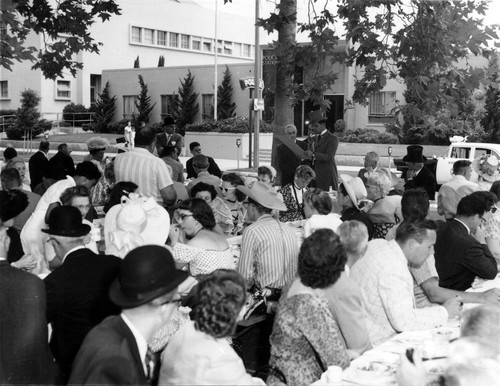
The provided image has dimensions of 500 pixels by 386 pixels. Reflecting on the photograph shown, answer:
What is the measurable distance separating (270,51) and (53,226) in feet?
22.4

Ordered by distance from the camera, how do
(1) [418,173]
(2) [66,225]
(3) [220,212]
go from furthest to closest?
(1) [418,173]
(3) [220,212]
(2) [66,225]

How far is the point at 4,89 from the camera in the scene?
4812 centimetres

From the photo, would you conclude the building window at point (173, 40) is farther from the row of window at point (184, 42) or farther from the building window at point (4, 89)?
the building window at point (4, 89)

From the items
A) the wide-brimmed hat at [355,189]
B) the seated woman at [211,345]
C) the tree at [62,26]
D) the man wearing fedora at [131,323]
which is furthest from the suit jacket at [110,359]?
the tree at [62,26]

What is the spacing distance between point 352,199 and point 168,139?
201 inches

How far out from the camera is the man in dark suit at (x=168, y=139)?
38.3 ft

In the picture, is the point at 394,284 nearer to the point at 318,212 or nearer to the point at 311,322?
the point at 311,322

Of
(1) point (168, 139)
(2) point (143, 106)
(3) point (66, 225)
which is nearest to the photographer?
(3) point (66, 225)

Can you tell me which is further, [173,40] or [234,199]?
[173,40]

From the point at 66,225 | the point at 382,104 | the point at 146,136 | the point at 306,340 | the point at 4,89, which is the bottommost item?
the point at 306,340

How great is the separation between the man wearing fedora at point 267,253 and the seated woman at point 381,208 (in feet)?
6.10

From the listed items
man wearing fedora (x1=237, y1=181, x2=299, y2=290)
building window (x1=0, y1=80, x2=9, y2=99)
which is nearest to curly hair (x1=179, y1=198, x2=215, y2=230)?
man wearing fedora (x1=237, y1=181, x2=299, y2=290)

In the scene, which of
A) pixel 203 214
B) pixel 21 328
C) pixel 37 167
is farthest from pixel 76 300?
pixel 37 167

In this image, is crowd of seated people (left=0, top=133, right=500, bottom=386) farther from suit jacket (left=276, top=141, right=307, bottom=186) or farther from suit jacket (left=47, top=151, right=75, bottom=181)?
suit jacket (left=276, top=141, right=307, bottom=186)
